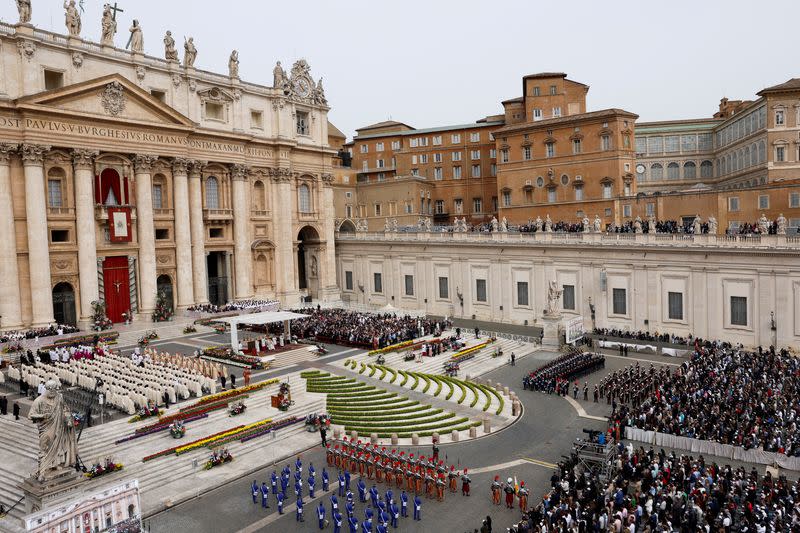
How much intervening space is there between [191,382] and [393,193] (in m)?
47.2

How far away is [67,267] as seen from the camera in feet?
146

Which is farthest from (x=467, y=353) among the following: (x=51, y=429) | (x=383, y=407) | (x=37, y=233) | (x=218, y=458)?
(x=37, y=233)

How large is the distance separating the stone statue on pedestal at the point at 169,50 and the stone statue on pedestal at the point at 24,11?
11.2 meters

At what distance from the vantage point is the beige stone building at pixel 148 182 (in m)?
41.8

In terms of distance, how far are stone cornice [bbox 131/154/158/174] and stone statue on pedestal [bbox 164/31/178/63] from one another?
943cm

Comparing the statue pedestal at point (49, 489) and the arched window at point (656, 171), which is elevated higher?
the arched window at point (656, 171)

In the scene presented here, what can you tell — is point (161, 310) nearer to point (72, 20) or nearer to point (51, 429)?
point (72, 20)

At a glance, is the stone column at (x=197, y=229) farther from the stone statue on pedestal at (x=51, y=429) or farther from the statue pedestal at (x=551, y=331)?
the stone statue on pedestal at (x=51, y=429)

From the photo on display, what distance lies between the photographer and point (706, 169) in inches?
2997

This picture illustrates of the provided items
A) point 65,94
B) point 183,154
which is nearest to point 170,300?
point 183,154

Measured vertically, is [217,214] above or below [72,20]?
below

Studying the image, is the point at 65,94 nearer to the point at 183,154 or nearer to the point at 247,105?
the point at 183,154

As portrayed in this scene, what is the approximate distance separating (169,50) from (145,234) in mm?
16433

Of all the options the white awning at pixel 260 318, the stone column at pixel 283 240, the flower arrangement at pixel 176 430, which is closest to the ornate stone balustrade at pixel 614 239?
the stone column at pixel 283 240
